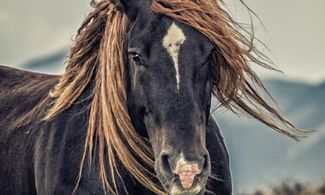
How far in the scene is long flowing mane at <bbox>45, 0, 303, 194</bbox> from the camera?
21.1 feet

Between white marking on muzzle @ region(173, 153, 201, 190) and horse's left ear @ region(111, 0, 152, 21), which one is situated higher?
horse's left ear @ region(111, 0, 152, 21)

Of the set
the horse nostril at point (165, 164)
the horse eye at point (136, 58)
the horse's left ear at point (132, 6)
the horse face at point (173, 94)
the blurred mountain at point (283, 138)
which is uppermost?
the horse's left ear at point (132, 6)

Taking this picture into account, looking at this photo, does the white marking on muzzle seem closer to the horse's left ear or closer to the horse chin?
the horse chin

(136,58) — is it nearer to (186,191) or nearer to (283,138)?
(186,191)

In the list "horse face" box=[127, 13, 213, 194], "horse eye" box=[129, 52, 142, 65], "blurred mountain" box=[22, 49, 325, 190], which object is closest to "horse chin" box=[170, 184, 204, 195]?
"horse face" box=[127, 13, 213, 194]

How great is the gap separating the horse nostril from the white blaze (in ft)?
1.38

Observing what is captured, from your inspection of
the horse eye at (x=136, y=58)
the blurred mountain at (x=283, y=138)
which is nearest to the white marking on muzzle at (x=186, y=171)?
the horse eye at (x=136, y=58)

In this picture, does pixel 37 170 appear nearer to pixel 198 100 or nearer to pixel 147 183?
pixel 147 183


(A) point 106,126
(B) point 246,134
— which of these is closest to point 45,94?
(A) point 106,126

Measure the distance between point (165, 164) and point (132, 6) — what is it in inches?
43.0

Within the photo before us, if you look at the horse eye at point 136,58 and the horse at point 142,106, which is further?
the horse eye at point 136,58

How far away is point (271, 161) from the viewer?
28875 mm

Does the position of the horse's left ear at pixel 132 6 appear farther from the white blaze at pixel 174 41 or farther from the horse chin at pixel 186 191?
the horse chin at pixel 186 191

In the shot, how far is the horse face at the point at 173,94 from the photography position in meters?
5.84
